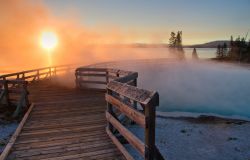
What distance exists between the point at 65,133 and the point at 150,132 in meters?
3.65

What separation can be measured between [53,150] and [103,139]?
1.35 meters

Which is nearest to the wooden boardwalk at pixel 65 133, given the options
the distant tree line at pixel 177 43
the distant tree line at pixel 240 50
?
the distant tree line at pixel 240 50

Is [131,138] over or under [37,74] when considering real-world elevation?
under

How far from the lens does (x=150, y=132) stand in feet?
14.0

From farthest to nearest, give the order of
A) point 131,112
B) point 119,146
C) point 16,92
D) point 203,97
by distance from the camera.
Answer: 1. point 203,97
2. point 16,92
3. point 119,146
4. point 131,112

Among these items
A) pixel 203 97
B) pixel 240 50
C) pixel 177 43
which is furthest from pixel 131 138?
pixel 177 43

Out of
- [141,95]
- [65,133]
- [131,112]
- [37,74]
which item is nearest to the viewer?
[141,95]

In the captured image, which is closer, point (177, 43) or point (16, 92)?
point (16, 92)

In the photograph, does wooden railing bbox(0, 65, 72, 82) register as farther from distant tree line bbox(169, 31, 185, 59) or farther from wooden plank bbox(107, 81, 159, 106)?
distant tree line bbox(169, 31, 185, 59)

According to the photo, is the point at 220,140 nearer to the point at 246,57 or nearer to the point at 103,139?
the point at 103,139

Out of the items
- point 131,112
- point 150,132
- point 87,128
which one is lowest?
point 87,128

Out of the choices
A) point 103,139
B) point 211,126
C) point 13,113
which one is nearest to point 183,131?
point 211,126

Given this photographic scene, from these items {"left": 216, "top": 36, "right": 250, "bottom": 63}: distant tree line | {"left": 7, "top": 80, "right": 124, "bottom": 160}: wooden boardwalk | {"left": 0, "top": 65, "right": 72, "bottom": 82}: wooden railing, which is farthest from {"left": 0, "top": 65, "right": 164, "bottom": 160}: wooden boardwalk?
{"left": 216, "top": 36, "right": 250, "bottom": 63}: distant tree line

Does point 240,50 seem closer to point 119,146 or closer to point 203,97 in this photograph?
point 203,97
